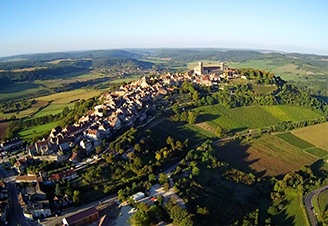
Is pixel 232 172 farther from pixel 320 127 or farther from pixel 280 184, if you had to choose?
pixel 320 127

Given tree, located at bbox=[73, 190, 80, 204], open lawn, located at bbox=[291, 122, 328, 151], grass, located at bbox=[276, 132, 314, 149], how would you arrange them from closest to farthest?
tree, located at bbox=[73, 190, 80, 204] < grass, located at bbox=[276, 132, 314, 149] < open lawn, located at bbox=[291, 122, 328, 151]

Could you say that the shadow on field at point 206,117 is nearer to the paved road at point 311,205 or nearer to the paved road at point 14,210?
the paved road at point 311,205

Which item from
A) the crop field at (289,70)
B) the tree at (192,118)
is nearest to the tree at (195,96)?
the tree at (192,118)

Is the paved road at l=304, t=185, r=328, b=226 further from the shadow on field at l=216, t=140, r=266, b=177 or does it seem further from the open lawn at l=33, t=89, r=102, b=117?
the open lawn at l=33, t=89, r=102, b=117

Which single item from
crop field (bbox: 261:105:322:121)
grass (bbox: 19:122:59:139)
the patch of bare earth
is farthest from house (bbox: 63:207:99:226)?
crop field (bbox: 261:105:322:121)

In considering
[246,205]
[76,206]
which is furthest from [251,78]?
[76,206]

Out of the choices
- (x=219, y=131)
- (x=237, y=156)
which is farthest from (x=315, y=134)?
(x=237, y=156)
